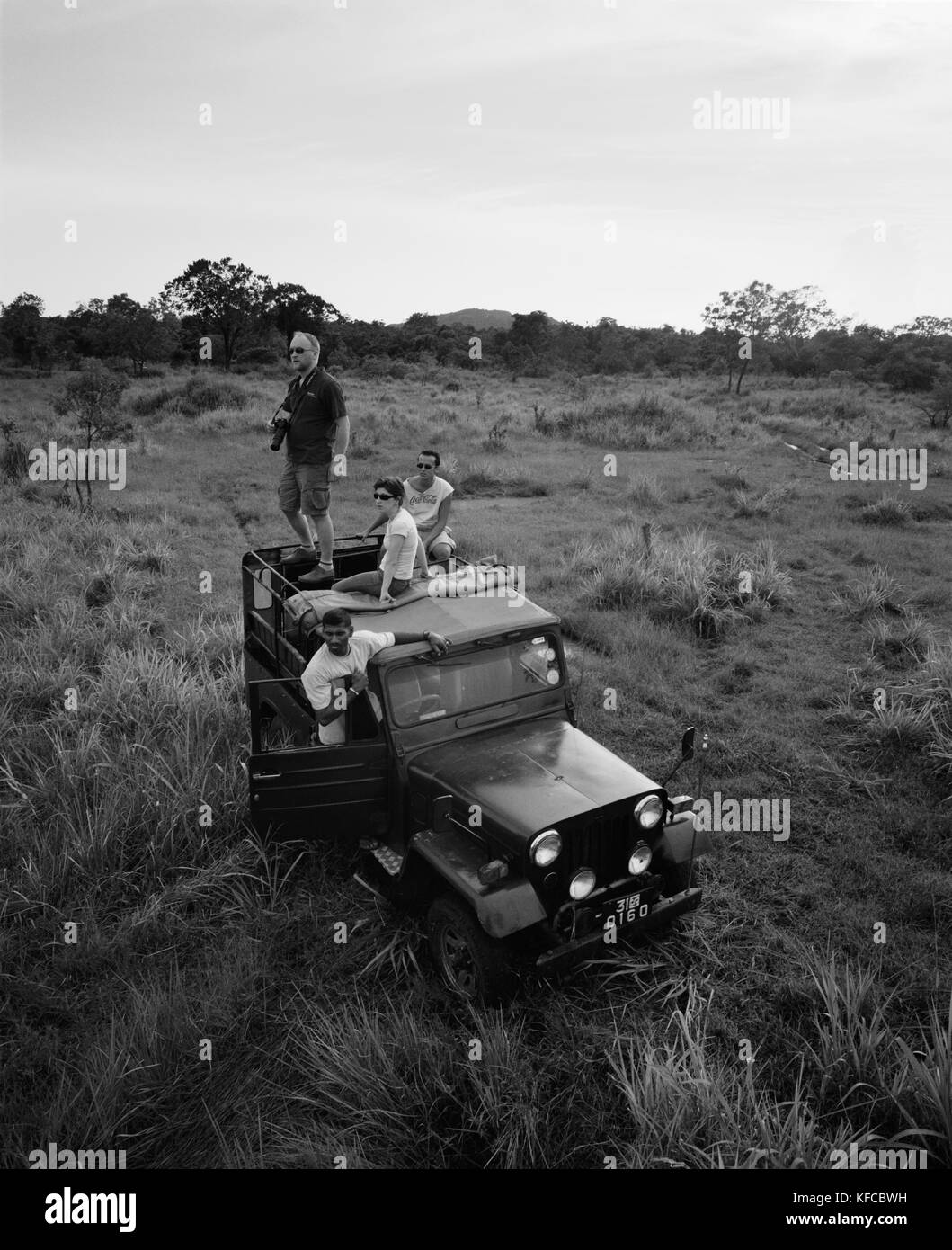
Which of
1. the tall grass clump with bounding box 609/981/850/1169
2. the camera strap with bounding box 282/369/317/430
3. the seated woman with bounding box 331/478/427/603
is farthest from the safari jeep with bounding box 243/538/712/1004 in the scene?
the camera strap with bounding box 282/369/317/430

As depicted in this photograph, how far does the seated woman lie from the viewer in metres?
6.02

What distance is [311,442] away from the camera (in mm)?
7684

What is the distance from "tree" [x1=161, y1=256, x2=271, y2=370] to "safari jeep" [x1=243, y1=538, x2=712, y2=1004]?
43770mm

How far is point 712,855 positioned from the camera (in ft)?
19.1

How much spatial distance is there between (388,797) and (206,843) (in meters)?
1.50

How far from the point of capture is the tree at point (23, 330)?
40719 millimetres

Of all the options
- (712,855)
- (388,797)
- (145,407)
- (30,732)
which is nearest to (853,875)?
(712,855)

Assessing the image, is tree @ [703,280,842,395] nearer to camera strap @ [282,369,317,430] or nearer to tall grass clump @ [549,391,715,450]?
tall grass clump @ [549,391,715,450]

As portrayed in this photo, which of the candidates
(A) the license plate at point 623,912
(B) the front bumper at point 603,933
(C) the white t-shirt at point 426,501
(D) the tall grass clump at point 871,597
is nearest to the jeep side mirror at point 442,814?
(B) the front bumper at point 603,933

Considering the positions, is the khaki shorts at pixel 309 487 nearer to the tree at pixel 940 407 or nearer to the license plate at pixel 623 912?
the license plate at pixel 623 912

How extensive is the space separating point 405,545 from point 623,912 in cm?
293

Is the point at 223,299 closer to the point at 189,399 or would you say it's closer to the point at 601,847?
the point at 189,399

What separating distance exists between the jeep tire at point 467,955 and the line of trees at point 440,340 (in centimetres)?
3407

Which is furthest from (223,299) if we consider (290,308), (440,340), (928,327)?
(928,327)
